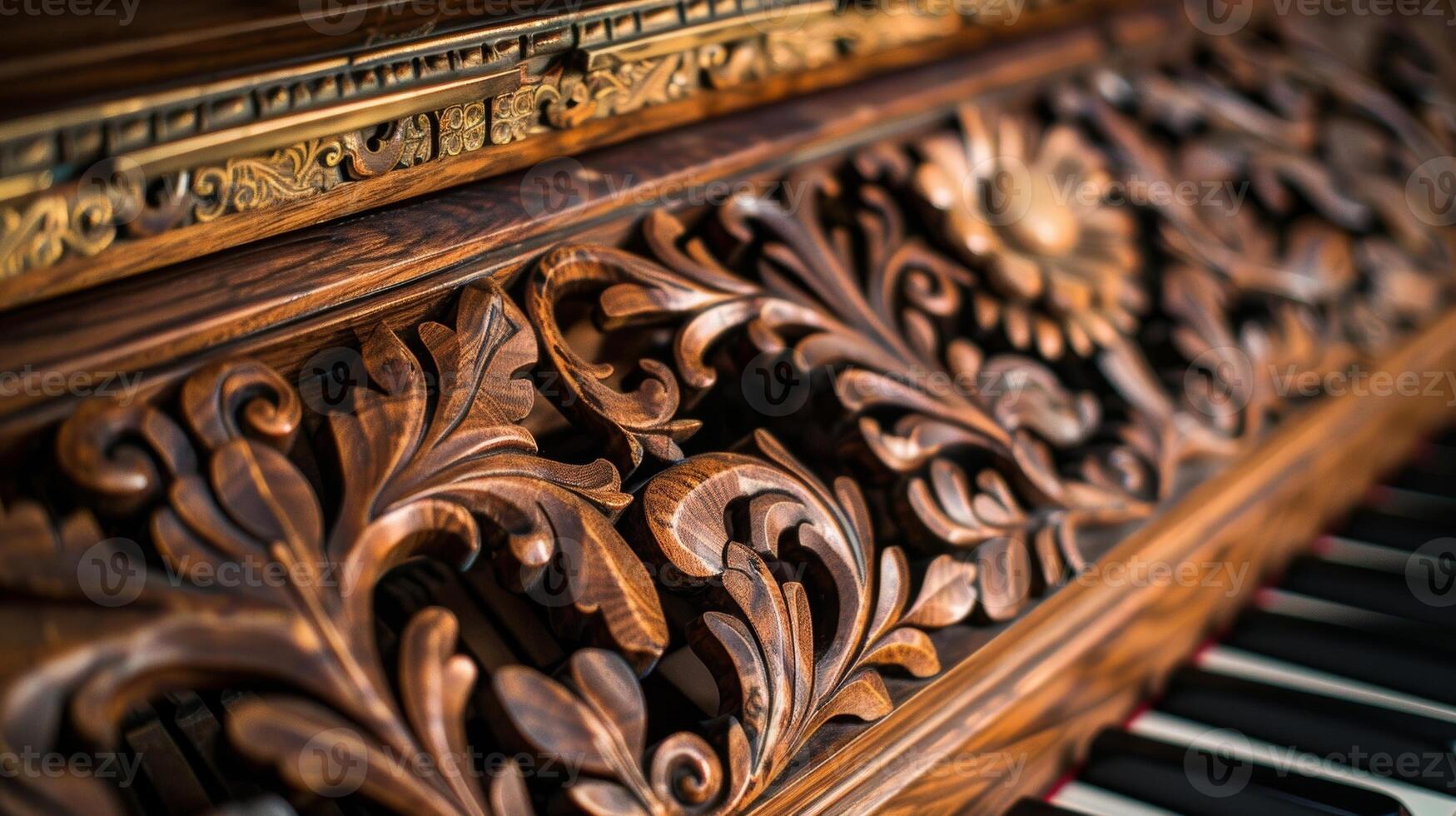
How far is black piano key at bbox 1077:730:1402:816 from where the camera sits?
2.44 ft

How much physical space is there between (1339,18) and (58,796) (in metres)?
1.52

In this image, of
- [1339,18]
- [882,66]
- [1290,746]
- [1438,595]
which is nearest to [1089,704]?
[1290,746]

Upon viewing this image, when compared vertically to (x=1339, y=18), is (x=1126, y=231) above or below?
below

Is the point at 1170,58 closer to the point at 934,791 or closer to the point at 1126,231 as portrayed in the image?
the point at 1126,231

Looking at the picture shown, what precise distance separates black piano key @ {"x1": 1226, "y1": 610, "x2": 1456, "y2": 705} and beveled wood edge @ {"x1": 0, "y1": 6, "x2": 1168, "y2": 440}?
54cm

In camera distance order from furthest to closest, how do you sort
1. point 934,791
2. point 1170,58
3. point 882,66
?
1. point 1170,58
2. point 882,66
3. point 934,791

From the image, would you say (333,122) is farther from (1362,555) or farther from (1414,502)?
(1414,502)

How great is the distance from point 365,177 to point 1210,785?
69 cm

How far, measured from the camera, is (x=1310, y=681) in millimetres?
902

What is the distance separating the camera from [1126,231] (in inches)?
40.9

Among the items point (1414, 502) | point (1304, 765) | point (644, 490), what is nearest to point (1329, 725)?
point (1304, 765)

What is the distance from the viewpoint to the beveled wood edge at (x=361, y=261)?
0.51m

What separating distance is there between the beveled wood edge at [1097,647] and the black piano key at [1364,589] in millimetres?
23

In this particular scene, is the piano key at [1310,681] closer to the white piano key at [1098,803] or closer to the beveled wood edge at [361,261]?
the white piano key at [1098,803]
